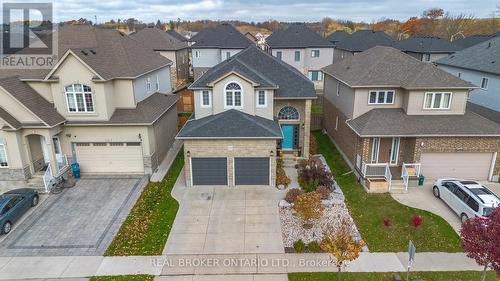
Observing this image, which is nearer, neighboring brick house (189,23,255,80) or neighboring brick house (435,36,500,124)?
neighboring brick house (435,36,500,124)

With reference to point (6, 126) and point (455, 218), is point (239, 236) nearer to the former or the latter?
point (455, 218)

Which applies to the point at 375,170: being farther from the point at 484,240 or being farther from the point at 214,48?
the point at 214,48

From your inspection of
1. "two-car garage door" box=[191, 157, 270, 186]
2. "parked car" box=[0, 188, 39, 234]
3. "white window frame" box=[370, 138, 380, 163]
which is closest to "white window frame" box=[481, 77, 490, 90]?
"white window frame" box=[370, 138, 380, 163]

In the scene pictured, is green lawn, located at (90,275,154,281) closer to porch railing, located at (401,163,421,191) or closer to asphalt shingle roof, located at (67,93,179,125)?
→ asphalt shingle roof, located at (67,93,179,125)

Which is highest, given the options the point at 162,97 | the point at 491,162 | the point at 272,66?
the point at 272,66

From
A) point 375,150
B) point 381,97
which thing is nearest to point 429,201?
point 375,150

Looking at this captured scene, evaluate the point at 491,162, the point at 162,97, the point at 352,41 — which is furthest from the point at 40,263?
the point at 352,41
